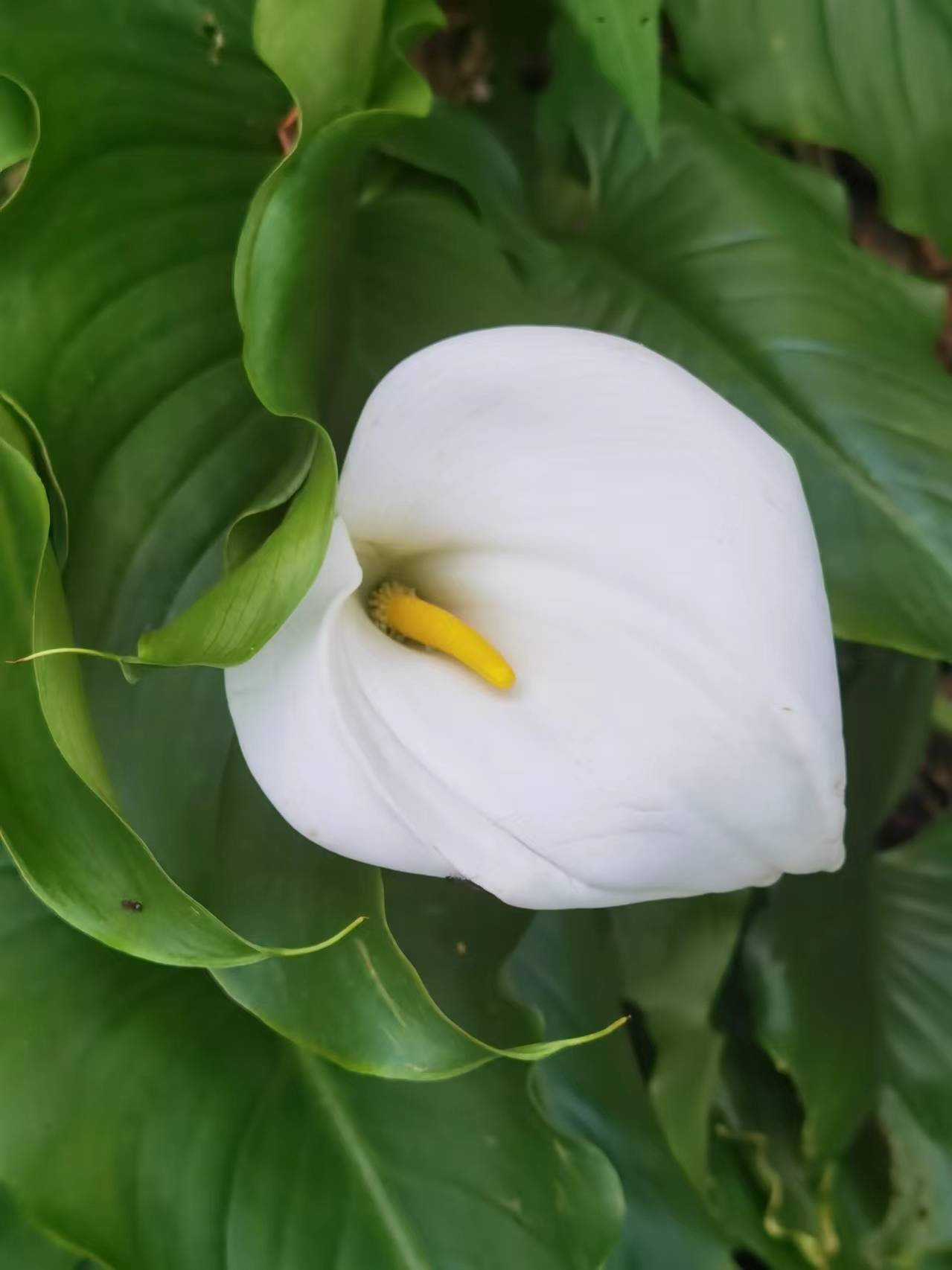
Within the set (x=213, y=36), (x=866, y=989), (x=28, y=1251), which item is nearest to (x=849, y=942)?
(x=866, y=989)

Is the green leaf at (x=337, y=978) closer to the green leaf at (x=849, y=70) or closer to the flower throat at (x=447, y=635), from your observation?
the flower throat at (x=447, y=635)

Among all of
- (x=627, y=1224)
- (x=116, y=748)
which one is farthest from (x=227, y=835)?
(x=627, y=1224)

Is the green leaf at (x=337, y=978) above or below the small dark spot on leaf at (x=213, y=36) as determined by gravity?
below

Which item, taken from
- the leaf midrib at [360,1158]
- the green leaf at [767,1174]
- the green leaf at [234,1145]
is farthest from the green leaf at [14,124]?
the green leaf at [767,1174]

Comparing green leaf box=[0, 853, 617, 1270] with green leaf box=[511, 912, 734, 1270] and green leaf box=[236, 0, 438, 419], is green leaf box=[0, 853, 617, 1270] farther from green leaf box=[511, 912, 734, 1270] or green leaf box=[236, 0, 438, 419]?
green leaf box=[236, 0, 438, 419]

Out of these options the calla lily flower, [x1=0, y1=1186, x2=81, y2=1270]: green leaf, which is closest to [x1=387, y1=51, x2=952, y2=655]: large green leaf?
the calla lily flower

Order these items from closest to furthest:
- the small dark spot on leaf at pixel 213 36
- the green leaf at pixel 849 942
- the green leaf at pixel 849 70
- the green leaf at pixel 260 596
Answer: the green leaf at pixel 260 596
the small dark spot on leaf at pixel 213 36
the green leaf at pixel 849 70
the green leaf at pixel 849 942
